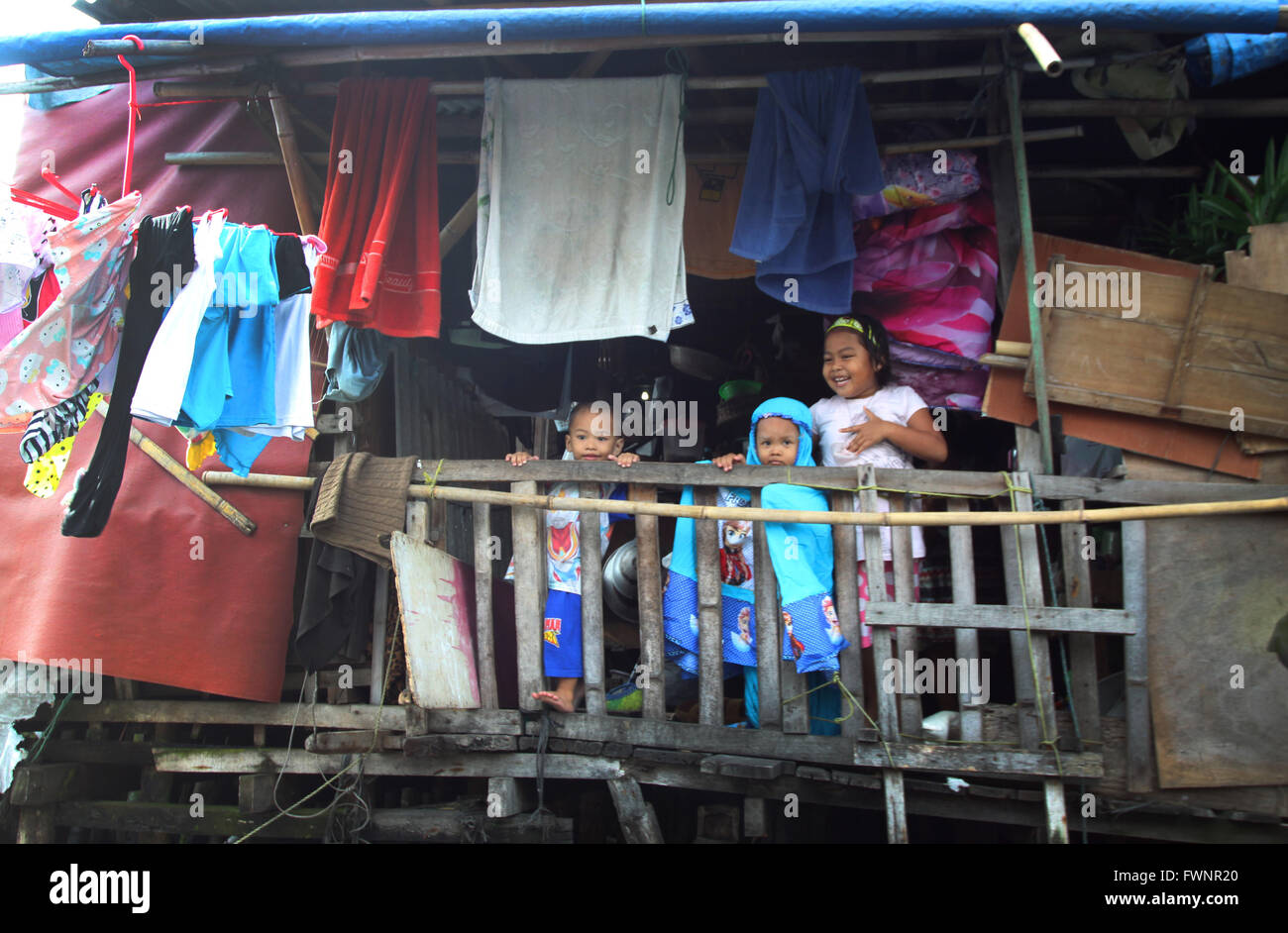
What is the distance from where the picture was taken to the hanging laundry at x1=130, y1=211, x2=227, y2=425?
410 cm

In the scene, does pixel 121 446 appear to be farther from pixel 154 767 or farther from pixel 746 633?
pixel 746 633

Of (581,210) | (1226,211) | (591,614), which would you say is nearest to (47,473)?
(591,614)

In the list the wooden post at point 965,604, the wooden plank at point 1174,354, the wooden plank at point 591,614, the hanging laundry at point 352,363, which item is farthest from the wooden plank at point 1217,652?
the hanging laundry at point 352,363

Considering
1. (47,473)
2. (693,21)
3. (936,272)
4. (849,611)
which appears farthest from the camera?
(936,272)

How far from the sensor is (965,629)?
14.5 feet

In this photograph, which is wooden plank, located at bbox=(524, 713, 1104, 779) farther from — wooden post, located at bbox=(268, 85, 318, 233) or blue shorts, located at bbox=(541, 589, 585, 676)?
wooden post, located at bbox=(268, 85, 318, 233)

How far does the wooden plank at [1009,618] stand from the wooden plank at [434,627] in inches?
74.5

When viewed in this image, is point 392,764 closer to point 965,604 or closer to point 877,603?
point 877,603

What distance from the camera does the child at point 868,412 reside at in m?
5.00

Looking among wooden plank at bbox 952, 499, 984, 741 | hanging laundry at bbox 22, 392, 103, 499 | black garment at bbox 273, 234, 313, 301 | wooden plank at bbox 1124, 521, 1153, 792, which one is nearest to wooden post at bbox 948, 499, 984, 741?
wooden plank at bbox 952, 499, 984, 741

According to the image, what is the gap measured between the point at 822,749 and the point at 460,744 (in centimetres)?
165

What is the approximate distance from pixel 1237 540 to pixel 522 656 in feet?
10.4

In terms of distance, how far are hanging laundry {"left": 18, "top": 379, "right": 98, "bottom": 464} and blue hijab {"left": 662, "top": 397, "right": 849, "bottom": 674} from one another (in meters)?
2.72

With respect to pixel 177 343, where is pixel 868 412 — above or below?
below
